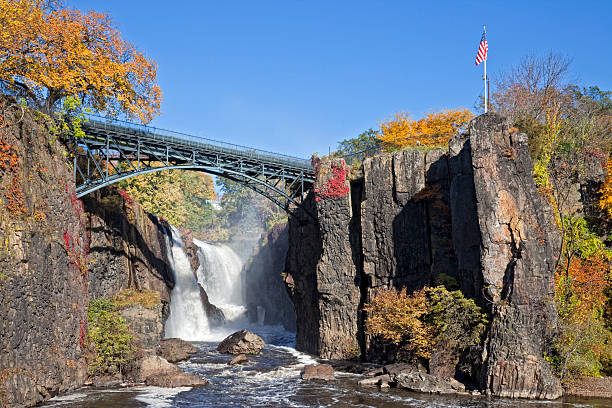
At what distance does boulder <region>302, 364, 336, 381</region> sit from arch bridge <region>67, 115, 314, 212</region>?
14.4 m

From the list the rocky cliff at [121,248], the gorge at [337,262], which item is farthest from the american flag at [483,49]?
the rocky cliff at [121,248]

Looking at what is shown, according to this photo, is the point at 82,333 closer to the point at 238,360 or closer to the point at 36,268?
the point at 36,268

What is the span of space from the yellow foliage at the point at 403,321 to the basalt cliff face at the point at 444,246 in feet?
5.95

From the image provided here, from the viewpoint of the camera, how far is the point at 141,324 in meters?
30.8

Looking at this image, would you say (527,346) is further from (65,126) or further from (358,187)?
(65,126)

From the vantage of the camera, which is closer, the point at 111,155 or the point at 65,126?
the point at 65,126

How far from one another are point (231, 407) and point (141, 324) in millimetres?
11072

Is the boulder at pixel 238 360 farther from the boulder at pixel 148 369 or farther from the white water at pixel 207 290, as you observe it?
the white water at pixel 207 290

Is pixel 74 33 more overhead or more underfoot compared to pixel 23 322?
more overhead

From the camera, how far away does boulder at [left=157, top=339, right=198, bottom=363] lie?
32438 millimetres

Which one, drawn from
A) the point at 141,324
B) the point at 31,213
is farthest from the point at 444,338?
the point at 31,213

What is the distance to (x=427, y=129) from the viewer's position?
4191 centimetres

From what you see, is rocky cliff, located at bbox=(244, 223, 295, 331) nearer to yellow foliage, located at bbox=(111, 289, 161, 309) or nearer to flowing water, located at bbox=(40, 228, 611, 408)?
flowing water, located at bbox=(40, 228, 611, 408)

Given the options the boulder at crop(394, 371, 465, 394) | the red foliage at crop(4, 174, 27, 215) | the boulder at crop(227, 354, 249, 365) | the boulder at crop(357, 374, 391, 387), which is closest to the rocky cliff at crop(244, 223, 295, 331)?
the boulder at crop(227, 354, 249, 365)
